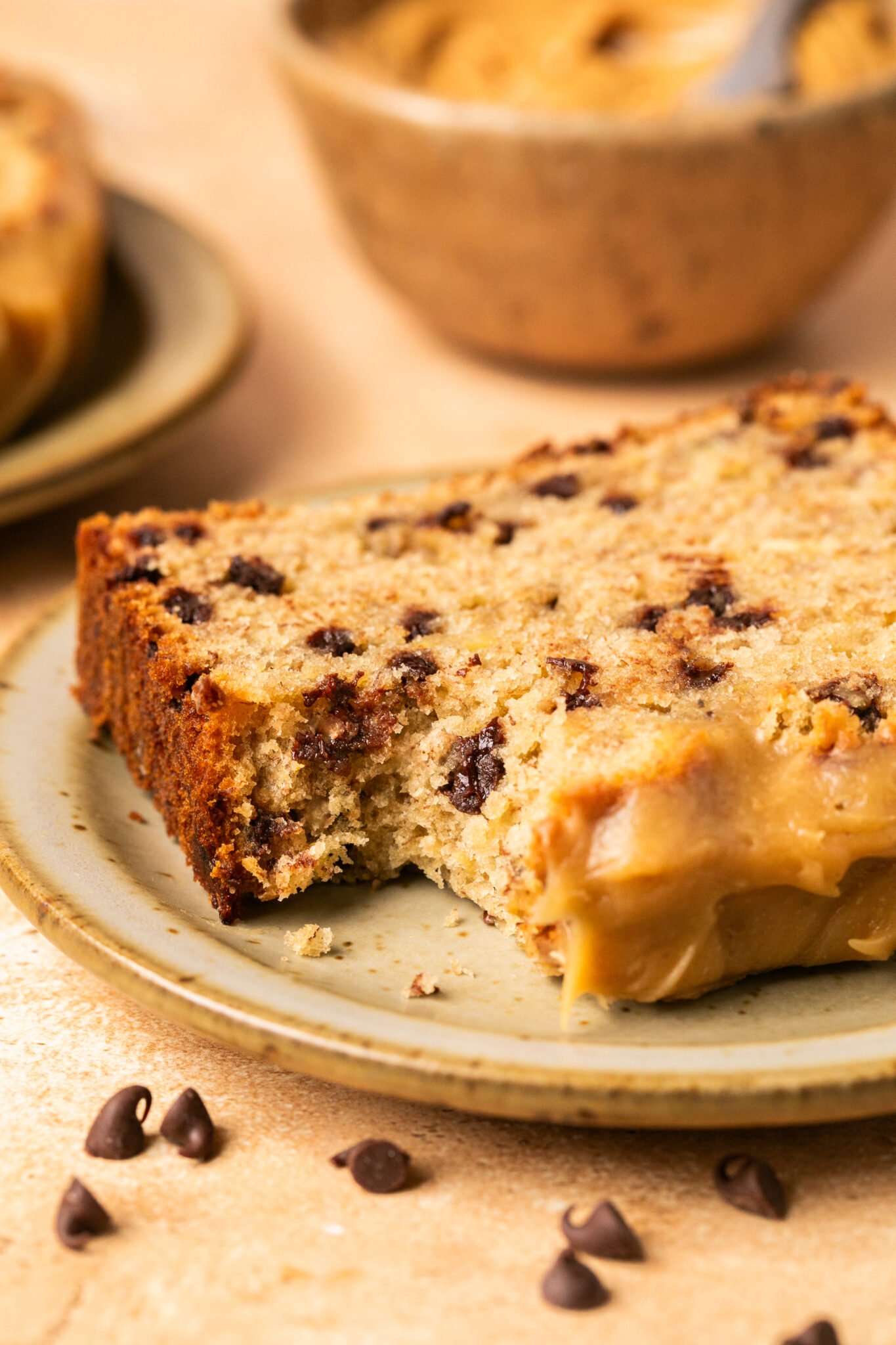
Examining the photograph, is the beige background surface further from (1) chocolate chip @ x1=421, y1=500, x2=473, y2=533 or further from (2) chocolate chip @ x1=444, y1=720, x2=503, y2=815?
(1) chocolate chip @ x1=421, y1=500, x2=473, y2=533

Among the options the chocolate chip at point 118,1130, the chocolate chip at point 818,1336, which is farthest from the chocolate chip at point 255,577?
the chocolate chip at point 818,1336

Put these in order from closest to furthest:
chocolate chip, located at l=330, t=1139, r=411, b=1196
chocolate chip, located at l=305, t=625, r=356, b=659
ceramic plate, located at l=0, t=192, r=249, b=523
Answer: chocolate chip, located at l=330, t=1139, r=411, b=1196, chocolate chip, located at l=305, t=625, r=356, b=659, ceramic plate, located at l=0, t=192, r=249, b=523

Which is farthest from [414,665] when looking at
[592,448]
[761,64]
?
[761,64]

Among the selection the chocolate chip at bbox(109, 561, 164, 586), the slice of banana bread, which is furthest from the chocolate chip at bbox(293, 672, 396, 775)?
the chocolate chip at bbox(109, 561, 164, 586)

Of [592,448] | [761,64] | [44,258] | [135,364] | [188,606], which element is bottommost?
[135,364]

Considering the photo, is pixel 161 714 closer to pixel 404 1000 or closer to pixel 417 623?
pixel 417 623

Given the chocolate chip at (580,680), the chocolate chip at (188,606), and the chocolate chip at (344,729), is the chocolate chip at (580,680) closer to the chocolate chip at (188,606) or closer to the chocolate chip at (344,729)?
the chocolate chip at (344,729)
